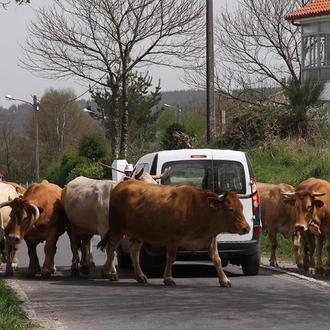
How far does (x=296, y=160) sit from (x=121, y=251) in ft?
49.4

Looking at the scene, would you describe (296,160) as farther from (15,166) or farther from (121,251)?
(15,166)

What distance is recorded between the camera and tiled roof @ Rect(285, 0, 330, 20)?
50.3 m

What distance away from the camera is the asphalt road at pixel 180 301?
11820 millimetres

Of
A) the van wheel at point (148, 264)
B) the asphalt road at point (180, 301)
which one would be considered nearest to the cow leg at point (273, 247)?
the asphalt road at point (180, 301)

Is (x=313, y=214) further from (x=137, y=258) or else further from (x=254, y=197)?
(x=137, y=258)

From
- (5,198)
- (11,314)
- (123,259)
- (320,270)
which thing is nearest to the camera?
(11,314)

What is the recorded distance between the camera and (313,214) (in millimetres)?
17094

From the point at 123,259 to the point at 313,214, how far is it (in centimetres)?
361

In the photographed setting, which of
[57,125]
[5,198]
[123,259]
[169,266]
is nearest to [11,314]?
[169,266]

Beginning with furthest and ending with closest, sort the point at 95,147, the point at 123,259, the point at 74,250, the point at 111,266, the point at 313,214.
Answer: the point at 95,147, the point at 123,259, the point at 74,250, the point at 313,214, the point at 111,266

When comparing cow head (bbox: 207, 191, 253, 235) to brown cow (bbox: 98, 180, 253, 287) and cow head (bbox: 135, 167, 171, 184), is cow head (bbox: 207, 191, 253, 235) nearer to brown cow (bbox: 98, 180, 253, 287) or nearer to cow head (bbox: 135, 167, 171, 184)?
brown cow (bbox: 98, 180, 253, 287)

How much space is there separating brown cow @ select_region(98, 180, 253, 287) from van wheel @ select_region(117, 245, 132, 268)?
1.98 metres

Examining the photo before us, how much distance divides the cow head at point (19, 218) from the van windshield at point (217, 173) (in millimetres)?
2302

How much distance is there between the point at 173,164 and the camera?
17.3 m
